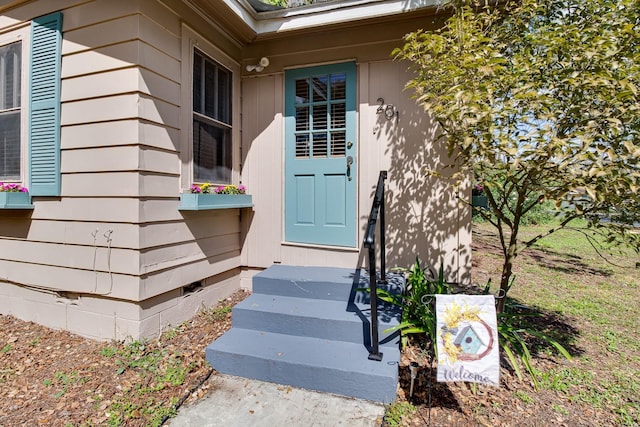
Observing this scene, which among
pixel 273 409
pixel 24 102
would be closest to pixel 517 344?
pixel 273 409

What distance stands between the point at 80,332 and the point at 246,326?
1531 millimetres

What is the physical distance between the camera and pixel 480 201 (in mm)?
3000

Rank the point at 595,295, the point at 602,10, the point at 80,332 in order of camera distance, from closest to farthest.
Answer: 1. the point at 602,10
2. the point at 80,332
3. the point at 595,295

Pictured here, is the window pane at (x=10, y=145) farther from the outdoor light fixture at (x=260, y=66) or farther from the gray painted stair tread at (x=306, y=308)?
the gray painted stair tread at (x=306, y=308)

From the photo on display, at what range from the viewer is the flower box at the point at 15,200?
112 inches

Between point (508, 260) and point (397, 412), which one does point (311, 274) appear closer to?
point (397, 412)

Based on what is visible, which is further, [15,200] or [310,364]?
[15,200]

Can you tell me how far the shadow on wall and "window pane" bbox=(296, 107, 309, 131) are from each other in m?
0.79

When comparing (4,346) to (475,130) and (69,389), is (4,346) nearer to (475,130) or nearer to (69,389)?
(69,389)

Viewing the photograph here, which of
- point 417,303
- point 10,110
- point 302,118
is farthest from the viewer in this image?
point 302,118

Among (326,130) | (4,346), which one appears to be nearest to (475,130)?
(326,130)

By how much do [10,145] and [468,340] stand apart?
4231 millimetres

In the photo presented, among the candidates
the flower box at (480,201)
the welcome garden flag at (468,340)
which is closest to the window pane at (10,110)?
the welcome garden flag at (468,340)

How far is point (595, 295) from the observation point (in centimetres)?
381
